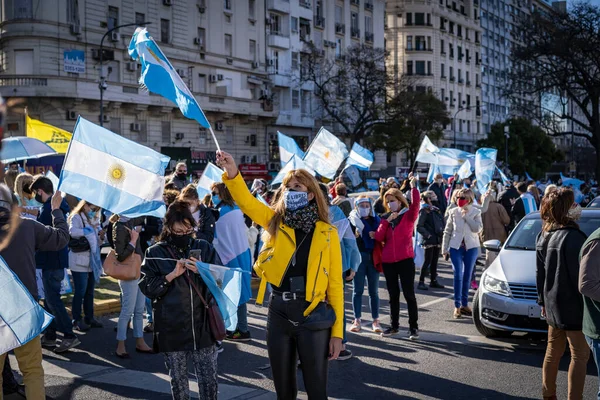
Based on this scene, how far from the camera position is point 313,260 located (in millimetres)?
4727

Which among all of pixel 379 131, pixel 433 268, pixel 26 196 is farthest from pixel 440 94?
pixel 26 196

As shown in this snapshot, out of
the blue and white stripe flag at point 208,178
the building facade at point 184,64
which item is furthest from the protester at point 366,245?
the building facade at point 184,64

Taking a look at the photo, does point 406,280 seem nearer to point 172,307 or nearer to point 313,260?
point 172,307

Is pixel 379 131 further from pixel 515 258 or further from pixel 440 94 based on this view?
pixel 515 258

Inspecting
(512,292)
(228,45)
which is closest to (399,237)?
(512,292)

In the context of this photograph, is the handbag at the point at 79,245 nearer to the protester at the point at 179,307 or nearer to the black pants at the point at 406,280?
the black pants at the point at 406,280

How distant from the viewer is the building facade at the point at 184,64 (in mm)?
37156

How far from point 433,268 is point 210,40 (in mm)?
35724

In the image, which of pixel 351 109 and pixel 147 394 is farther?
pixel 351 109

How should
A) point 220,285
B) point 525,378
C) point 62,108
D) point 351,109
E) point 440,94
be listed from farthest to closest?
1. point 440,94
2. point 351,109
3. point 62,108
4. point 525,378
5. point 220,285

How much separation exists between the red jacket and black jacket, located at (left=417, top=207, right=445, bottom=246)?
145 inches

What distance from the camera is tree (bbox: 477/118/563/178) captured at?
72.6m

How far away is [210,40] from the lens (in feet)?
152

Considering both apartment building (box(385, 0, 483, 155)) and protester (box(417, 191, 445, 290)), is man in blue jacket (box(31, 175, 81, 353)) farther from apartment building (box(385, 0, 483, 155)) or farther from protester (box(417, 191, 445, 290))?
apartment building (box(385, 0, 483, 155))
